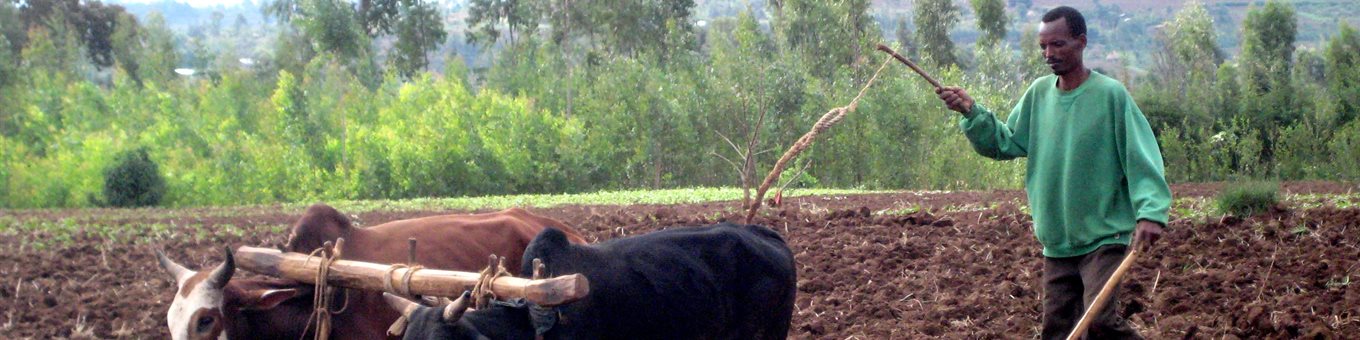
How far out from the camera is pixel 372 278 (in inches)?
181

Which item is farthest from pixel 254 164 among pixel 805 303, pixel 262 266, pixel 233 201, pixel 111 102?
pixel 262 266

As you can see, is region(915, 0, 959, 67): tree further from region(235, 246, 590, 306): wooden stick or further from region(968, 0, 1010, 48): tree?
region(235, 246, 590, 306): wooden stick

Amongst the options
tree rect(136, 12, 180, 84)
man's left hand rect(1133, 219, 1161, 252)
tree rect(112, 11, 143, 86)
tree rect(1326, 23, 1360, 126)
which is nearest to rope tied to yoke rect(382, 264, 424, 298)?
man's left hand rect(1133, 219, 1161, 252)

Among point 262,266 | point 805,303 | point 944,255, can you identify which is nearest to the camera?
Answer: point 262,266

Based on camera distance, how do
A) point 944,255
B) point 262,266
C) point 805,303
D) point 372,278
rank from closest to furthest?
point 372,278
point 262,266
point 805,303
point 944,255

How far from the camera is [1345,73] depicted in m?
31.8

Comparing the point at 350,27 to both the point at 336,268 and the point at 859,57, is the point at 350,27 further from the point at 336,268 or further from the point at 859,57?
the point at 336,268

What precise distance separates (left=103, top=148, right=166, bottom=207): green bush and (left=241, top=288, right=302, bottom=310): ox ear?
25888 millimetres

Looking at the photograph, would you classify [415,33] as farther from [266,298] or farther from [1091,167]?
[1091,167]

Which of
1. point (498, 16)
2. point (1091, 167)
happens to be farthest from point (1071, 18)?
point (498, 16)

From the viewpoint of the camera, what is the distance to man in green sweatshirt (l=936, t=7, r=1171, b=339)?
14.8 feet

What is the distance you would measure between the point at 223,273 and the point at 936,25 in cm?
4376

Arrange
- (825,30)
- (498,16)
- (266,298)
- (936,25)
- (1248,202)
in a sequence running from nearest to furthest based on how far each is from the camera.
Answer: (266,298) → (1248,202) → (825,30) → (936,25) → (498,16)

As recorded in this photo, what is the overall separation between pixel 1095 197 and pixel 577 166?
30.6m
